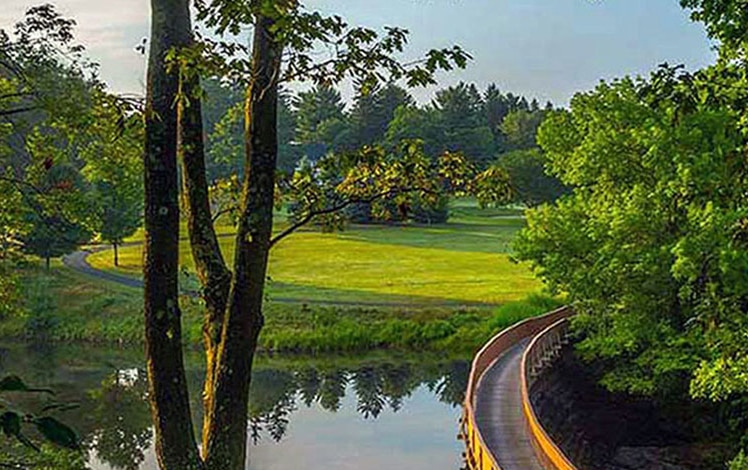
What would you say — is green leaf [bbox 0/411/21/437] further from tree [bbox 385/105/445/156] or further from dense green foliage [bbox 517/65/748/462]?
tree [bbox 385/105/445/156]

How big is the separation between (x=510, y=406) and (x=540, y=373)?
182 inches

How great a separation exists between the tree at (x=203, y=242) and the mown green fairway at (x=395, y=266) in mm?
30592

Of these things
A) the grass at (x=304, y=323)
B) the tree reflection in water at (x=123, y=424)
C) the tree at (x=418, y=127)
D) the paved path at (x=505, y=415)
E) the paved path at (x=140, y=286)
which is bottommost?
the tree reflection in water at (x=123, y=424)

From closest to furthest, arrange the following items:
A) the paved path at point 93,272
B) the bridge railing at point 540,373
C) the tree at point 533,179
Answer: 1. the bridge railing at point 540,373
2. the paved path at point 93,272
3. the tree at point 533,179

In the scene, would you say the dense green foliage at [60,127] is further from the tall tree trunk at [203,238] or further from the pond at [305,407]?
the pond at [305,407]

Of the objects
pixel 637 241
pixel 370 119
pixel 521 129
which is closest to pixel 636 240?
pixel 637 241

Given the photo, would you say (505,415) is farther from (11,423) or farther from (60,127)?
(11,423)

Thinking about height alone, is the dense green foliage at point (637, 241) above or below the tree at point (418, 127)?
below

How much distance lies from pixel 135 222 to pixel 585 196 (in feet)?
96.2

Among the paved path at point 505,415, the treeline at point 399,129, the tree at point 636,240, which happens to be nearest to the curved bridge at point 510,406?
the paved path at point 505,415

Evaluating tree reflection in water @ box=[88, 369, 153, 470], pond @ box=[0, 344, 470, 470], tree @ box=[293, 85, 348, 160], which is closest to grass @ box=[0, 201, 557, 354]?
pond @ box=[0, 344, 470, 470]

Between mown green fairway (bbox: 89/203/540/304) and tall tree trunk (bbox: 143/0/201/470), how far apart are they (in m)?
30.8

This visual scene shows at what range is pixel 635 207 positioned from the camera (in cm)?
2138

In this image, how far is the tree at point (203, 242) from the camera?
5.38 meters
